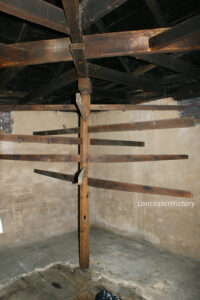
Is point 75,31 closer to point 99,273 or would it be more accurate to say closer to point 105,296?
point 105,296

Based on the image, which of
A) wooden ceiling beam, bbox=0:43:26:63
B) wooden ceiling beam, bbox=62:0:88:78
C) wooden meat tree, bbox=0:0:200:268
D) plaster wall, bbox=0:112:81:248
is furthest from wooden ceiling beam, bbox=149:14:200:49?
plaster wall, bbox=0:112:81:248

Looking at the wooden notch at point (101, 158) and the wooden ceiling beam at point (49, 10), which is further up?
the wooden ceiling beam at point (49, 10)

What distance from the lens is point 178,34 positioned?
5.80 feet

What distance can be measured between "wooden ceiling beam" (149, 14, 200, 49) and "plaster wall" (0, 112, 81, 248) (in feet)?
13.5

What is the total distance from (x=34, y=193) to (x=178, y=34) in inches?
186

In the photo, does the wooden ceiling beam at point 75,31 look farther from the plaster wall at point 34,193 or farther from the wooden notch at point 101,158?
the plaster wall at point 34,193

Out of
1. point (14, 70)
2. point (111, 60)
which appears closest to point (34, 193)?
point (14, 70)

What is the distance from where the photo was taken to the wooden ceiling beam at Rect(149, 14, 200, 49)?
1.67m

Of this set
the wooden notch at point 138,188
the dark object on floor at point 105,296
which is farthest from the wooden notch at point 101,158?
the dark object on floor at point 105,296

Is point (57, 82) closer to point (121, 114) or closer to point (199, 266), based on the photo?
point (121, 114)

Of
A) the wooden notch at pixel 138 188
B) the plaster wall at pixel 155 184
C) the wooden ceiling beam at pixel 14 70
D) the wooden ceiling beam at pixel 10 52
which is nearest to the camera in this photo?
the wooden ceiling beam at pixel 10 52

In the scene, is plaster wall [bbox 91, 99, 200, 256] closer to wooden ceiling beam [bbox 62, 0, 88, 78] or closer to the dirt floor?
the dirt floor

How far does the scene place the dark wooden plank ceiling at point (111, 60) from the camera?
→ 179 cm

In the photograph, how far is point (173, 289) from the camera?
11.0 ft
